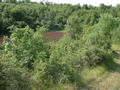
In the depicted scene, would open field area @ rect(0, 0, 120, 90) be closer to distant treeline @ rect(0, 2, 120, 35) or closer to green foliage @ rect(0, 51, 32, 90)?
green foliage @ rect(0, 51, 32, 90)

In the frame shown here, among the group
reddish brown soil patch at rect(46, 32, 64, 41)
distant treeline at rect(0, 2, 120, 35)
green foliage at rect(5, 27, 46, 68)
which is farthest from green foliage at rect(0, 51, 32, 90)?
distant treeline at rect(0, 2, 120, 35)

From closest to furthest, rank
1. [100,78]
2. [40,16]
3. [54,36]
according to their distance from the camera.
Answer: [100,78] < [54,36] < [40,16]

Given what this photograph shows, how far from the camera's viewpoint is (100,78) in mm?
8594

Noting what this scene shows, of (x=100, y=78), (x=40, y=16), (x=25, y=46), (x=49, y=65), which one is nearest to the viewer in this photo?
(x=49, y=65)

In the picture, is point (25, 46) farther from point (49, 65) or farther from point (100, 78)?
point (100, 78)

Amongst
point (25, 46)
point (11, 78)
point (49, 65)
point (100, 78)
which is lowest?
point (100, 78)

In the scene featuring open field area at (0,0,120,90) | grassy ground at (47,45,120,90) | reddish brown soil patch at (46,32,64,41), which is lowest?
reddish brown soil patch at (46,32,64,41)

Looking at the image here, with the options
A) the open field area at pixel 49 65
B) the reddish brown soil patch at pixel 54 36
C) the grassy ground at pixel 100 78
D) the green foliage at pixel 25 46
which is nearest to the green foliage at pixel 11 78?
the open field area at pixel 49 65

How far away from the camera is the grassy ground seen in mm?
7294

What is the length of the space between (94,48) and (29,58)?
5395 mm

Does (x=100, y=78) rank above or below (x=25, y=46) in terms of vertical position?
below

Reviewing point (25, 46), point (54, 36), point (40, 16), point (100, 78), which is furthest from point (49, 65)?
point (40, 16)

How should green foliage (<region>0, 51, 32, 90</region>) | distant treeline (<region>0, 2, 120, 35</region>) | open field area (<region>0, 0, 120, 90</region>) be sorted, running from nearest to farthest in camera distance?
green foliage (<region>0, 51, 32, 90</region>)
open field area (<region>0, 0, 120, 90</region>)
distant treeline (<region>0, 2, 120, 35</region>)

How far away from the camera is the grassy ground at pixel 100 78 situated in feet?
23.9
